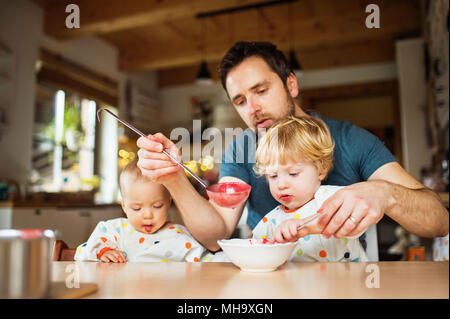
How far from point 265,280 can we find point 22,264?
378mm

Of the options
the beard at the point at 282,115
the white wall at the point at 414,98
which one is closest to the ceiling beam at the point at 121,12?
the white wall at the point at 414,98

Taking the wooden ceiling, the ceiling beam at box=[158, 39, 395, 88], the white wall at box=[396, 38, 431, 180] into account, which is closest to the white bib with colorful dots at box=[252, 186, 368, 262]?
the wooden ceiling

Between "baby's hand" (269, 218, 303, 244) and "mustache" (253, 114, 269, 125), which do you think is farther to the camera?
"mustache" (253, 114, 269, 125)

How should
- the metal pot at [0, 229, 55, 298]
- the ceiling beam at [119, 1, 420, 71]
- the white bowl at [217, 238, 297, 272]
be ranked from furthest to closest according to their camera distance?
the ceiling beam at [119, 1, 420, 71], the white bowl at [217, 238, 297, 272], the metal pot at [0, 229, 55, 298]

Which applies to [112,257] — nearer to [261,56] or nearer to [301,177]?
[301,177]

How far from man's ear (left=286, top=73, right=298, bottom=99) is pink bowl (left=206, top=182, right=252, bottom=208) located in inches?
14.0

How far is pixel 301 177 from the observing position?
3.63ft

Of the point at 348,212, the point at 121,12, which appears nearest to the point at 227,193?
the point at 348,212

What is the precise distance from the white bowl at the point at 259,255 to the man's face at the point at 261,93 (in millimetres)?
567

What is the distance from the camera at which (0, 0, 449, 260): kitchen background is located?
2.91 meters

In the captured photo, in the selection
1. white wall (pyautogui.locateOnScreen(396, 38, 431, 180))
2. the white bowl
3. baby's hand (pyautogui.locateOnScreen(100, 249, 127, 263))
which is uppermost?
white wall (pyautogui.locateOnScreen(396, 38, 431, 180))

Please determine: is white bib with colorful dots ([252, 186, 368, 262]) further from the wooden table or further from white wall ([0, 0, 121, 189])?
white wall ([0, 0, 121, 189])

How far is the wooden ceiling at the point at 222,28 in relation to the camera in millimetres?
3264
